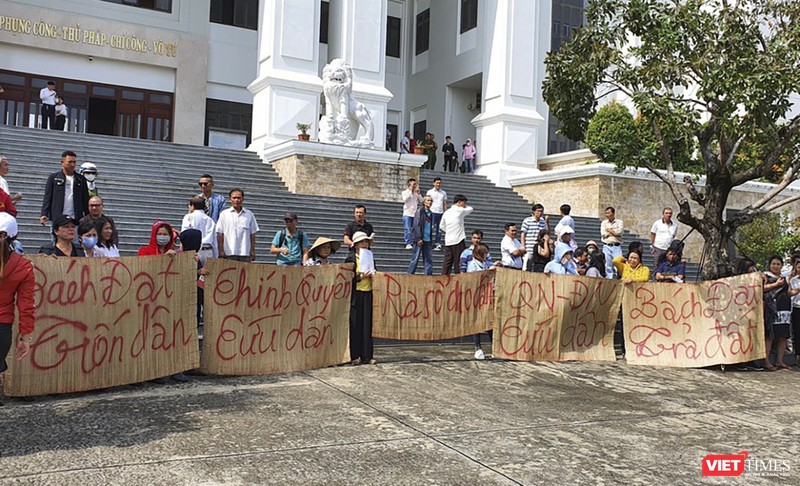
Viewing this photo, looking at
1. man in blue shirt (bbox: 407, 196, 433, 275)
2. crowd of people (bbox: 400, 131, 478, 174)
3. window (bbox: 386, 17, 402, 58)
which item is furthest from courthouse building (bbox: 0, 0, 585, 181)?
man in blue shirt (bbox: 407, 196, 433, 275)

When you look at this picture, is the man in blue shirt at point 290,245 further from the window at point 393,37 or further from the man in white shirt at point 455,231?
the window at point 393,37

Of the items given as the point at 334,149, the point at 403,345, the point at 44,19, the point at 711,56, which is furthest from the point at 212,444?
the point at 44,19

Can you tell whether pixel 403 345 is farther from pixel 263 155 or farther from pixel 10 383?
pixel 263 155

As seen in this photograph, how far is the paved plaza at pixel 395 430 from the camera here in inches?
177

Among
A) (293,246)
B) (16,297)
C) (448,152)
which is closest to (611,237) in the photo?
(293,246)

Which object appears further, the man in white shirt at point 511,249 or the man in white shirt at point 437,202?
the man in white shirt at point 437,202

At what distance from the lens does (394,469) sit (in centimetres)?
458

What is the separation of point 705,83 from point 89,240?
7.43m

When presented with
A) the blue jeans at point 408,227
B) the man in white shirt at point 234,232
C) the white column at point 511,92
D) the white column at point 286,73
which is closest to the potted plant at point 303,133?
the white column at point 286,73

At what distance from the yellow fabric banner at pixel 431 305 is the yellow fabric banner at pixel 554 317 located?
0.78 ft

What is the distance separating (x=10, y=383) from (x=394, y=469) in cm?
332

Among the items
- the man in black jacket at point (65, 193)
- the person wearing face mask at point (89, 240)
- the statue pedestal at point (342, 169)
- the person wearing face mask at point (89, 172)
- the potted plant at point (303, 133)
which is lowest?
the person wearing face mask at point (89, 240)

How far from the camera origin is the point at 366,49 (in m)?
22.1

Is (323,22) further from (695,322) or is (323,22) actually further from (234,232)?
(695,322)
